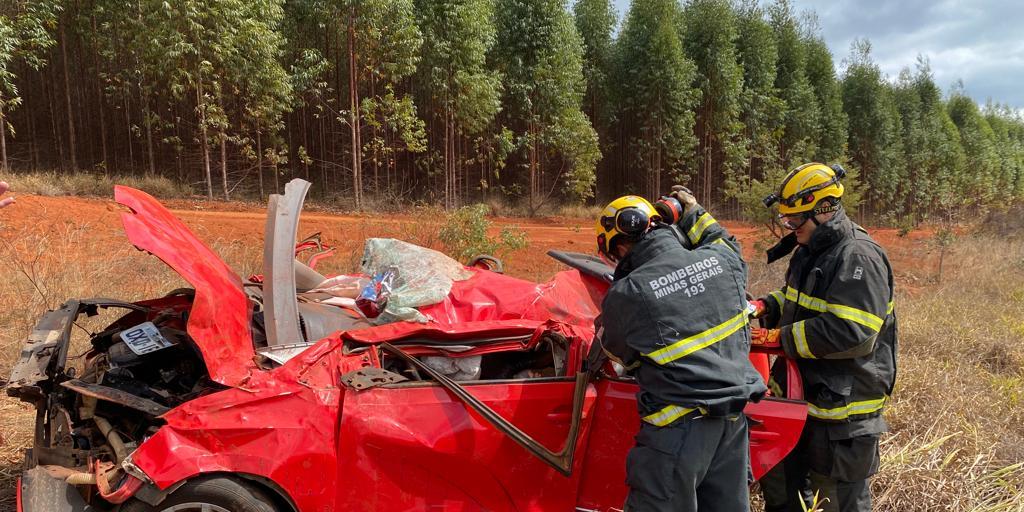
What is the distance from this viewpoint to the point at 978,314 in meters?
7.62

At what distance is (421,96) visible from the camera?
22.5 meters

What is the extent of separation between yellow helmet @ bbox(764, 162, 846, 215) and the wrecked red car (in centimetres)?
100

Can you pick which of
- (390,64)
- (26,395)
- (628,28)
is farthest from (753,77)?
(26,395)

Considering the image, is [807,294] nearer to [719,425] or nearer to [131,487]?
[719,425]

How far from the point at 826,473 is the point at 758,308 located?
2.91 ft

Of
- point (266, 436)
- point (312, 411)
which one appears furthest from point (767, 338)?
point (266, 436)

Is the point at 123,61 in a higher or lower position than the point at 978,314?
higher

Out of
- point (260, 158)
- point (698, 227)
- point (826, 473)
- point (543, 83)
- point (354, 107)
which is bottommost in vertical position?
point (826, 473)

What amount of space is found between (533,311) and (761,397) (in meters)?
1.22

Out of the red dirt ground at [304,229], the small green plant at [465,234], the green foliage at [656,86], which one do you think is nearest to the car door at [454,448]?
the red dirt ground at [304,229]

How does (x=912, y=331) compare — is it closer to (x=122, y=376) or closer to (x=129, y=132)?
(x=122, y=376)

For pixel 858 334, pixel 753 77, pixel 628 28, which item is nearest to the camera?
pixel 858 334

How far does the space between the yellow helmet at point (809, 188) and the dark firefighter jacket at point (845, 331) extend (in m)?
0.13

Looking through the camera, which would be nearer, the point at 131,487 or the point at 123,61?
the point at 131,487
